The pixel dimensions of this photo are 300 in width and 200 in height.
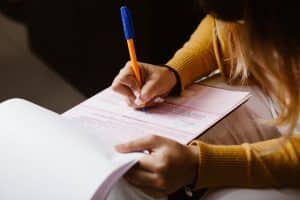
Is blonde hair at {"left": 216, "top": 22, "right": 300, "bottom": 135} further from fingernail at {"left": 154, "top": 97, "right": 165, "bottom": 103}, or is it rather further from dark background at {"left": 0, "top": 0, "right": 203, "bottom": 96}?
dark background at {"left": 0, "top": 0, "right": 203, "bottom": 96}

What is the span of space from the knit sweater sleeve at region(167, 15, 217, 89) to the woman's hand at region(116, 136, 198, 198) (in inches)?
8.8

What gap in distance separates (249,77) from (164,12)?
68 centimetres

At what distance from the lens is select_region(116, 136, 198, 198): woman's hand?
64cm

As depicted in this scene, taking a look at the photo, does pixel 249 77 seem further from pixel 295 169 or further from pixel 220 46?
pixel 295 169

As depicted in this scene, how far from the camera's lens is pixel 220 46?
91 centimetres

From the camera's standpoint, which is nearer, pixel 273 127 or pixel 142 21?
pixel 273 127

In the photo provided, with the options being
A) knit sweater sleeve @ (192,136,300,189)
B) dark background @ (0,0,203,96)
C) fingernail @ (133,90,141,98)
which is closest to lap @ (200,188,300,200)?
knit sweater sleeve @ (192,136,300,189)

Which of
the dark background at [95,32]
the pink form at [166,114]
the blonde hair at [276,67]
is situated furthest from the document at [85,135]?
the dark background at [95,32]

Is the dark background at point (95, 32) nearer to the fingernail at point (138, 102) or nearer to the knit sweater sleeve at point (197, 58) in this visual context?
the knit sweater sleeve at point (197, 58)

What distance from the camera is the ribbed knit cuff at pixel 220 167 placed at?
667 mm

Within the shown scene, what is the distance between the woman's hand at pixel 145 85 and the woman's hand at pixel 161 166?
157 mm

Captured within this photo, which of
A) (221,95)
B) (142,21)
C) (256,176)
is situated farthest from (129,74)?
(142,21)

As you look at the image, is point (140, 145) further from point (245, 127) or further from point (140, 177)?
point (245, 127)

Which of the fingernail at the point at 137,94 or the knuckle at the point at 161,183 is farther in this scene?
the fingernail at the point at 137,94
